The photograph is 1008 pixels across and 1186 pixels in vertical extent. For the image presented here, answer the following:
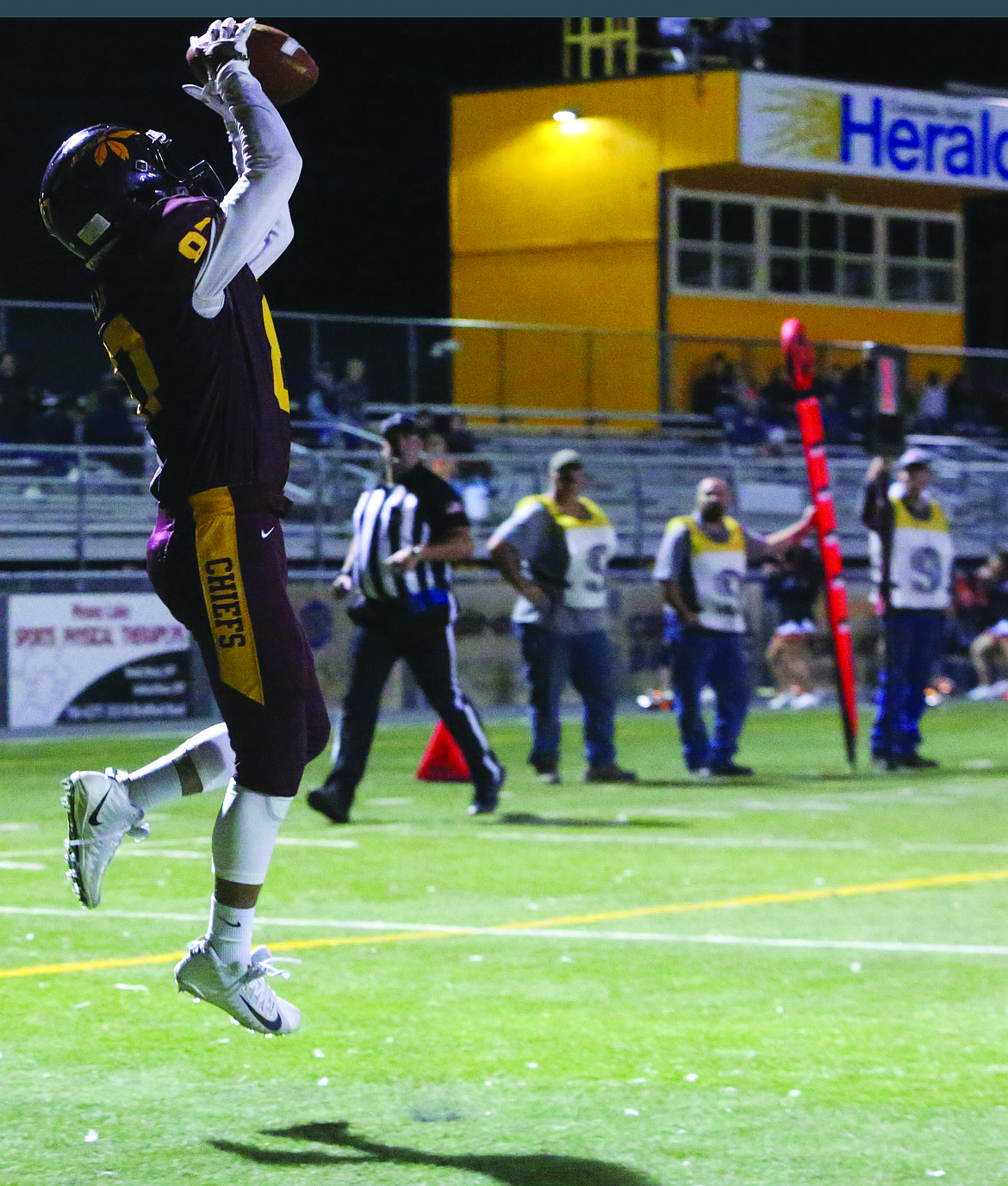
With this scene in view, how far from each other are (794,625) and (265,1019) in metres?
18.0

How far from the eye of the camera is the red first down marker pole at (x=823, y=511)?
14.6 meters

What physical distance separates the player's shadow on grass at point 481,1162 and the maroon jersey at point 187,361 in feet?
4.93

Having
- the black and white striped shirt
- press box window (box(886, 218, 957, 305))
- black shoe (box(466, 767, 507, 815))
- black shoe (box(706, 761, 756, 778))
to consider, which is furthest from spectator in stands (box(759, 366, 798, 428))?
black shoe (box(466, 767, 507, 815))

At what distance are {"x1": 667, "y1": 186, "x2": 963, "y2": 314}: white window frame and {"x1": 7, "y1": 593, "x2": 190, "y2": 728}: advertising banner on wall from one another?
15.8 meters

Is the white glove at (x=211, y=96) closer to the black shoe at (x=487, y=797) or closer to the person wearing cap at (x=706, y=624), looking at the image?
the black shoe at (x=487, y=797)

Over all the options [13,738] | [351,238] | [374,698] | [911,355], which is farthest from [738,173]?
[374,698]

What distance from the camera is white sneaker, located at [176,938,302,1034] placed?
483cm

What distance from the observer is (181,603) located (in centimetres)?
499

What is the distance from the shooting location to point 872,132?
106 feet

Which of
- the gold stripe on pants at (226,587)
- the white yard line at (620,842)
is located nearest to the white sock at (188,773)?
the gold stripe on pants at (226,587)

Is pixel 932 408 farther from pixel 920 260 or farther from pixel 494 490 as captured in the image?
pixel 494 490

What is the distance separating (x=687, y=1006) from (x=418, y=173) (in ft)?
90.1

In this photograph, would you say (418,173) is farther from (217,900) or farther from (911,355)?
(217,900)

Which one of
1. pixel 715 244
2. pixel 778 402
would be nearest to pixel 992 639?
pixel 778 402
